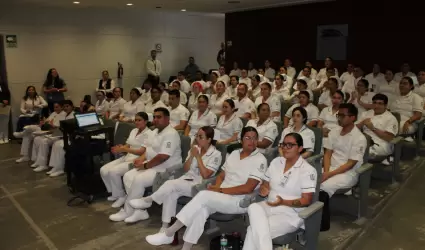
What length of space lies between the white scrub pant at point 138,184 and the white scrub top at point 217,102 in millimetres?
3306

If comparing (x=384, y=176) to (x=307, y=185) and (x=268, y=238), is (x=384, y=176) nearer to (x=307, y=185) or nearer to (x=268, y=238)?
(x=307, y=185)

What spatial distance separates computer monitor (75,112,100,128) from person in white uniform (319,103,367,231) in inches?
122

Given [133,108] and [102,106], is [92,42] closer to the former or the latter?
[102,106]

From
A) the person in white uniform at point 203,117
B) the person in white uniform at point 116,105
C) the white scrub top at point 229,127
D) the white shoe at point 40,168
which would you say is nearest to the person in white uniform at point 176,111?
the person in white uniform at point 203,117

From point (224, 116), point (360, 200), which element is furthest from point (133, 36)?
point (360, 200)

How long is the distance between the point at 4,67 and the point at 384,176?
8.98 m

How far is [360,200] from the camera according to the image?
411 centimetres

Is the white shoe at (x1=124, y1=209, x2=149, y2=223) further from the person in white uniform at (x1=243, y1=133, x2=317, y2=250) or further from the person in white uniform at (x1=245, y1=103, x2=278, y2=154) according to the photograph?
the person in white uniform at (x1=245, y1=103, x2=278, y2=154)

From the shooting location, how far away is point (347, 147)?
167 inches

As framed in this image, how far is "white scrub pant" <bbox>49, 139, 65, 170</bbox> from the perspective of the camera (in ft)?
20.1

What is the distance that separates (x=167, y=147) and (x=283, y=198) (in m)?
1.58

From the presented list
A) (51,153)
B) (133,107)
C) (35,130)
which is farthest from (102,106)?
(51,153)

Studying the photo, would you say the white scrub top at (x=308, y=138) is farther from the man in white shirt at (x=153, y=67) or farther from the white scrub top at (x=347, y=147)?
the man in white shirt at (x=153, y=67)

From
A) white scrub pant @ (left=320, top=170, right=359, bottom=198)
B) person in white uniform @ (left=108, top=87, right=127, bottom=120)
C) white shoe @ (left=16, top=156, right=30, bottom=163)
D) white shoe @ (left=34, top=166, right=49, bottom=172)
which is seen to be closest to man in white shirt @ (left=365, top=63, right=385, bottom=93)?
white scrub pant @ (left=320, top=170, right=359, bottom=198)
